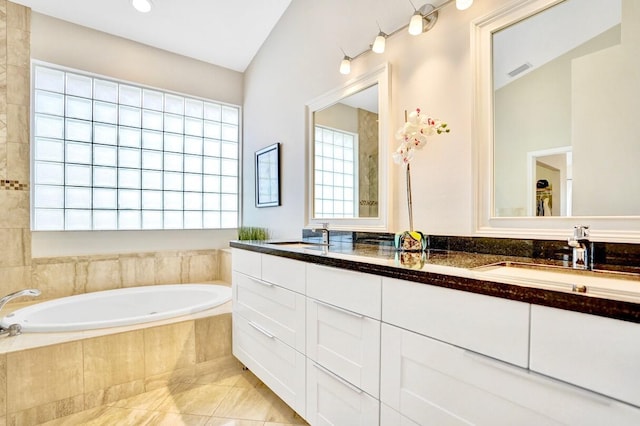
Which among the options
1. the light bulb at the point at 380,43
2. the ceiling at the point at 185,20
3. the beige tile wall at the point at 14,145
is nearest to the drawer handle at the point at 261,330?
the light bulb at the point at 380,43

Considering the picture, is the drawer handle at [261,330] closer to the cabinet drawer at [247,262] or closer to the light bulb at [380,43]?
the cabinet drawer at [247,262]

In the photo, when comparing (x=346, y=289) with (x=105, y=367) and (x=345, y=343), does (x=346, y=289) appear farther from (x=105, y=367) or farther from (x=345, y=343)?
(x=105, y=367)

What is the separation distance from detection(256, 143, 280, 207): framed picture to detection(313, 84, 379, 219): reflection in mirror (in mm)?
555

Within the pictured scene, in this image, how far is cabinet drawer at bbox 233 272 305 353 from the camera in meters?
1.53

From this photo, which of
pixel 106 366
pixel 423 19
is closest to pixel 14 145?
pixel 106 366

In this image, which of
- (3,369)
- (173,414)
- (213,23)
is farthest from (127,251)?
(213,23)

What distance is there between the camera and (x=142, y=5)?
260 cm

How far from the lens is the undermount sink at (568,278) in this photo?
692mm

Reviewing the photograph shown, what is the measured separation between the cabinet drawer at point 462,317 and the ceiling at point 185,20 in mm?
2804

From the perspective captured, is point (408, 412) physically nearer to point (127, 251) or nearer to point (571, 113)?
point (571, 113)

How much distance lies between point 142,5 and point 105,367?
274 centimetres

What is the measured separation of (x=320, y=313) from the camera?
138 cm

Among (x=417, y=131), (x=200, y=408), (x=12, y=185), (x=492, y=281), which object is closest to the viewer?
(x=492, y=281)

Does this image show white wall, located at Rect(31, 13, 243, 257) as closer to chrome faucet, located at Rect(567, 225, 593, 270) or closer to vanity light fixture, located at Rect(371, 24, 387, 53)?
vanity light fixture, located at Rect(371, 24, 387, 53)
